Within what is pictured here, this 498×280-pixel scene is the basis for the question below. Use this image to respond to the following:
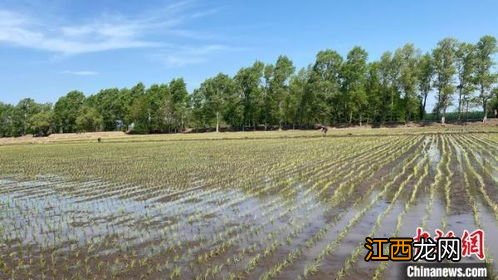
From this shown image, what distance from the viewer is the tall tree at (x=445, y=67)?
6756 centimetres

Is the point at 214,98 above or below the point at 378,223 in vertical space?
above

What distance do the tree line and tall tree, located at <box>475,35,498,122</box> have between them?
5.2 inches

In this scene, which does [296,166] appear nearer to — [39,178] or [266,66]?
[39,178]

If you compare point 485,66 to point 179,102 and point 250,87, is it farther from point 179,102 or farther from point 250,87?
point 179,102

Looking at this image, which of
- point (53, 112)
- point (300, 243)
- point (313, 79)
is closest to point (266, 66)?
point (313, 79)

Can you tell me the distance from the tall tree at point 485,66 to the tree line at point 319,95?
0.13m

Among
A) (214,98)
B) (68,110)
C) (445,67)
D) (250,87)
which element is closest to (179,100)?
(214,98)

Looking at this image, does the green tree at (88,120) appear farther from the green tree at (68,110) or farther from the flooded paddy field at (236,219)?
the flooded paddy field at (236,219)

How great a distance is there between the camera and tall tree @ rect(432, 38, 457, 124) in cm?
6756

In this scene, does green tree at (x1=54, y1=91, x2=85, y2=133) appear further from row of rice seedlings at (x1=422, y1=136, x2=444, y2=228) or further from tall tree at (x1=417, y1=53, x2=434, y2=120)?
row of rice seedlings at (x1=422, y1=136, x2=444, y2=228)

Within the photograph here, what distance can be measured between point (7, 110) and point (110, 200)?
12421 cm

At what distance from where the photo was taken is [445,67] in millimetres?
68375

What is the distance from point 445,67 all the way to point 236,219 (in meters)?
66.5

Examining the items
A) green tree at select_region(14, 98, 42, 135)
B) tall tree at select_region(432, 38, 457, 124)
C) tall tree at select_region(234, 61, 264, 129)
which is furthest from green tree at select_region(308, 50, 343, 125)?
green tree at select_region(14, 98, 42, 135)
